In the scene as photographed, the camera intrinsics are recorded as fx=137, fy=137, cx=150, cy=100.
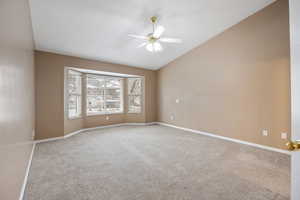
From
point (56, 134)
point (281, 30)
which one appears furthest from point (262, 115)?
point (56, 134)

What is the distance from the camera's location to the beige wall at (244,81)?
2924 mm

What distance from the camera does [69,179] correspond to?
1.98 metres

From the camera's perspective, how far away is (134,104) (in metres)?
6.16

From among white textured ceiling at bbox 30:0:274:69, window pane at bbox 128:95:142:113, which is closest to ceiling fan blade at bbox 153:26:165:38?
white textured ceiling at bbox 30:0:274:69

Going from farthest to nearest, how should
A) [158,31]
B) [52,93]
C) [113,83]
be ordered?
1. [113,83]
2. [52,93]
3. [158,31]

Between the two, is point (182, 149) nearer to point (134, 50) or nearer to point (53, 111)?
point (134, 50)

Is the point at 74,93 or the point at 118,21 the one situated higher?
the point at 118,21

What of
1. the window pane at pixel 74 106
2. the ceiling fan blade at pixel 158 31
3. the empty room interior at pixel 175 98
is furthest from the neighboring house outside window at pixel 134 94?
the ceiling fan blade at pixel 158 31

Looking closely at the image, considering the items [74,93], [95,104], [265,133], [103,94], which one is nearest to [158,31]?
[265,133]

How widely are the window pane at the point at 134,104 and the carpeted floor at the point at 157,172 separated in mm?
2805

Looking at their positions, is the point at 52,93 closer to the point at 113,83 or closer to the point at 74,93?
the point at 74,93

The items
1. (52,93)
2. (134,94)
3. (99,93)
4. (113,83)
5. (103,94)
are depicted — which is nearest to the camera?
(52,93)

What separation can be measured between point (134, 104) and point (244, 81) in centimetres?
415

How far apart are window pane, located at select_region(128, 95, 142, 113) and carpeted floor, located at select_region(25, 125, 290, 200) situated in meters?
2.80
